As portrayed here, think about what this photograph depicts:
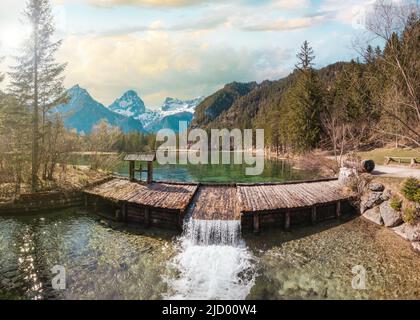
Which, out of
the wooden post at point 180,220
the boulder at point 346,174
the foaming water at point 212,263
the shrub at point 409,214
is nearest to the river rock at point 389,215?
the shrub at point 409,214

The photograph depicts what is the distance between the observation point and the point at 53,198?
82.7 ft

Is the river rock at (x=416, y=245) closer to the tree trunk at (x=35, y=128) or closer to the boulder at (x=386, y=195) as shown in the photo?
the boulder at (x=386, y=195)

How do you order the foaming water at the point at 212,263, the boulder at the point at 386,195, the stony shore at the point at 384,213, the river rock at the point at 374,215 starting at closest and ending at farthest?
the foaming water at the point at 212,263 < the stony shore at the point at 384,213 < the river rock at the point at 374,215 < the boulder at the point at 386,195

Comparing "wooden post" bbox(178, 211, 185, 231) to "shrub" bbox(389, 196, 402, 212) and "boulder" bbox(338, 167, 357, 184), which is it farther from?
"boulder" bbox(338, 167, 357, 184)

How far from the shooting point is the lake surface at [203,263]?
12258mm

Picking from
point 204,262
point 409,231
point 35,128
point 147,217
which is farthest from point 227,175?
point 204,262

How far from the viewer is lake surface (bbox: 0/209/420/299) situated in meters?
12.3

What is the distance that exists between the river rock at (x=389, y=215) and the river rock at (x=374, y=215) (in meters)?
0.30

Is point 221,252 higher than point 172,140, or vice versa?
point 172,140

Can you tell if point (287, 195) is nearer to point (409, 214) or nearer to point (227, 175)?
point (409, 214)

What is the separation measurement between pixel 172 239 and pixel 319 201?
39.8 ft

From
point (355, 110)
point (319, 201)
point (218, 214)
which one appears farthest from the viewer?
point (355, 110)
